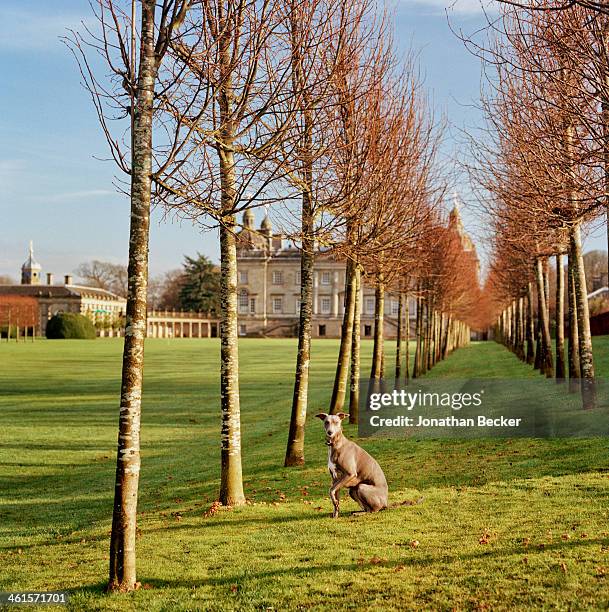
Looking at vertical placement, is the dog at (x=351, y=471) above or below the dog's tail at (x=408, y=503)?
above

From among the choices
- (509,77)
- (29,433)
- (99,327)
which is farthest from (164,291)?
(509,77)

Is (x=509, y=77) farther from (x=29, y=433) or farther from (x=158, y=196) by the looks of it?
(x=29, y=433)

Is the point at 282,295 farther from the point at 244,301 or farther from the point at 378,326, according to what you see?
the point at 378,326

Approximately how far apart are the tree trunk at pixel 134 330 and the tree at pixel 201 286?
113 meters

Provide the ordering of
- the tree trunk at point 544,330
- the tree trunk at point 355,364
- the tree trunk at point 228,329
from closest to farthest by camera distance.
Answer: the tree trunk at point 228,329, the tree trunk at point 355,364, the tree trunk at point 544,330

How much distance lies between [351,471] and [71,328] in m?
88.8

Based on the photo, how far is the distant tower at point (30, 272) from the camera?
495 feet

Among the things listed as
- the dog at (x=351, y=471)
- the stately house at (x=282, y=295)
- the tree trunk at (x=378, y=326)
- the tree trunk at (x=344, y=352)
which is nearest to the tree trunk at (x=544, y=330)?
the tree trunk at (x=378, y=326)

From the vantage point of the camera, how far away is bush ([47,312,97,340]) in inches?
3649

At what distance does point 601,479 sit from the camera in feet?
34.6

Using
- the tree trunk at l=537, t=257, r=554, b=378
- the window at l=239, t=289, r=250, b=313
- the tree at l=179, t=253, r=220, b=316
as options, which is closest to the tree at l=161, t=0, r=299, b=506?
the tree trunk at l=537, t=257, r=554, b=378

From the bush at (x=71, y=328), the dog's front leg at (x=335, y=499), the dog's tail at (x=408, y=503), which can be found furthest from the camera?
the bush at (x=71, y=328)

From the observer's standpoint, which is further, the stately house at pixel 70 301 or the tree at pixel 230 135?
the stately house at pixel 70 301

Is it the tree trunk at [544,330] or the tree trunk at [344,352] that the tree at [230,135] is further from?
the tree trunk at [544,330]
